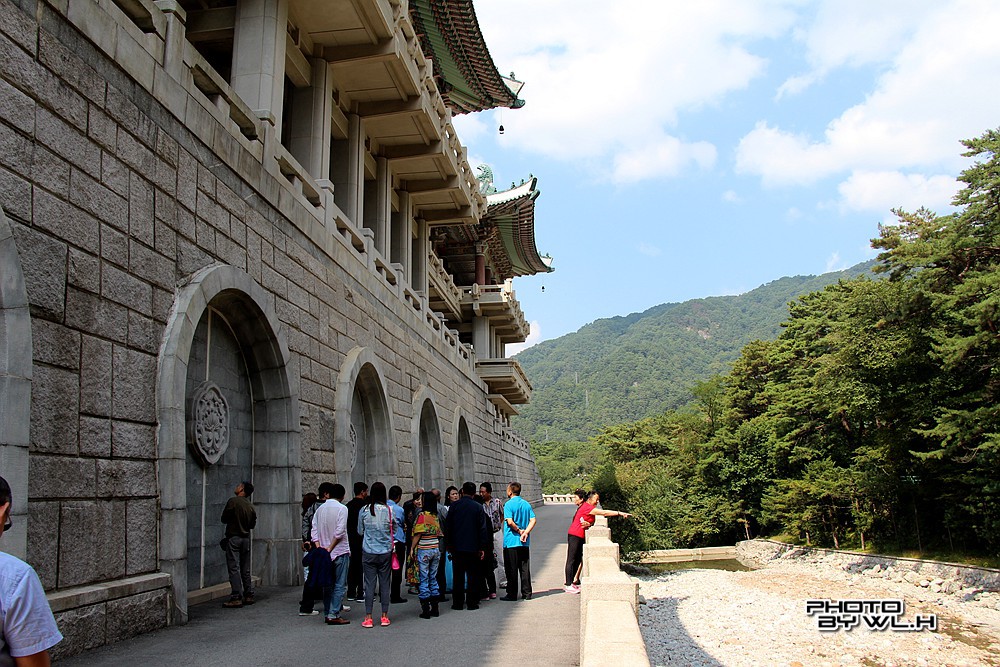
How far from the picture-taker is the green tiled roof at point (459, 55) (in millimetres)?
19016

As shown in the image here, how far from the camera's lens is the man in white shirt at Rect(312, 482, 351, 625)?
22.9ft

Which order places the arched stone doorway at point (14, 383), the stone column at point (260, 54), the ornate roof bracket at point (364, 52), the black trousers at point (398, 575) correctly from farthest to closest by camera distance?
the ornate roof bracket at point (364, 52) < the stone column at point (260, 54) < the black trousers at point (398, 575) < the arched stone doorway at point (14, 383)

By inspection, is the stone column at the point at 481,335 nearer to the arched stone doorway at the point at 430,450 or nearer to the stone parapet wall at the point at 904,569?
→ the arched stone doorway at the point at 430,450

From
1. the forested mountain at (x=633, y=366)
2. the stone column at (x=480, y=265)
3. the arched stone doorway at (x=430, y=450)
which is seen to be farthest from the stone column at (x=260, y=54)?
the forested mountain at (x=633, y=366)

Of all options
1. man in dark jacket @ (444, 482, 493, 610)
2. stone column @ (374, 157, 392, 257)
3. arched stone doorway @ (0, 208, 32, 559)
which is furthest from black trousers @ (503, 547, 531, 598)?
stone column @ (374, 157, 392, 257)

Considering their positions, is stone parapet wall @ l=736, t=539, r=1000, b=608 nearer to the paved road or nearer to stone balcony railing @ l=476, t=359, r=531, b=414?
stone balcony railing @ l=476, t=359, r=531, b=414

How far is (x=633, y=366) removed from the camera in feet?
511

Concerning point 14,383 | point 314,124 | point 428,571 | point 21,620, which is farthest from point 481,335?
point 21,620

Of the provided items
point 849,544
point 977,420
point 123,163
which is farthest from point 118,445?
point 849,544

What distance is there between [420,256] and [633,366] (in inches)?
5481

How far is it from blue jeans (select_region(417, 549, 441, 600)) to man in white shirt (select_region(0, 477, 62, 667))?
535cm

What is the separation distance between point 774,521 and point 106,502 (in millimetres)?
29500

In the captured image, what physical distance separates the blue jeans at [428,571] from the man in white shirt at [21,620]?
17.6 feet

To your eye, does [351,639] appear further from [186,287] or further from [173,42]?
[173,42]
